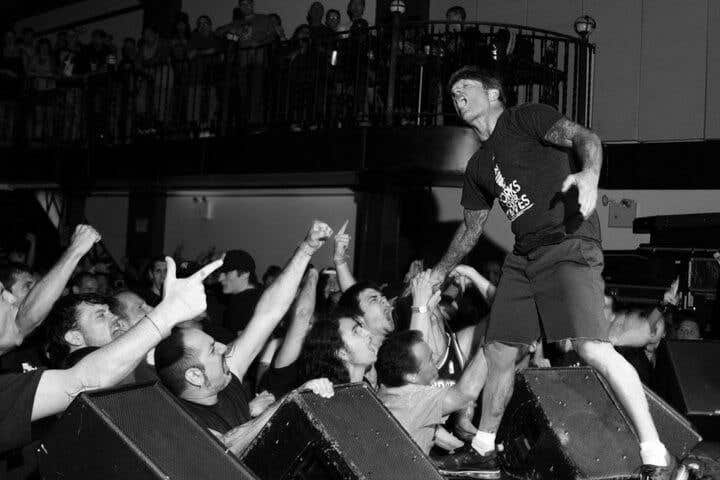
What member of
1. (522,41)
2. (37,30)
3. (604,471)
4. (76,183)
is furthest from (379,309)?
(37,30)

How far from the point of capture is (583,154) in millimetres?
3180

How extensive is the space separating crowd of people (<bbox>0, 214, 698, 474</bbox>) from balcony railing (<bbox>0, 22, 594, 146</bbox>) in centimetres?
371

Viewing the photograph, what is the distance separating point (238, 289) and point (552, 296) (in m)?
2.76

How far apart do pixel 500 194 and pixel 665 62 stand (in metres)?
6.64

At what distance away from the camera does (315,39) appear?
933 centimetres

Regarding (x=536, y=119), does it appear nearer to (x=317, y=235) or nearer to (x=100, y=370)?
(x=317, y=235)

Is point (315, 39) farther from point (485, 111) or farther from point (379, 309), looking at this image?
point (485, 111)

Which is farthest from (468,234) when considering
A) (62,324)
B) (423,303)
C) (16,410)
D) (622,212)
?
(622,212)

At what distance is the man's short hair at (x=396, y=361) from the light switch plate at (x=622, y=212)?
589 cm

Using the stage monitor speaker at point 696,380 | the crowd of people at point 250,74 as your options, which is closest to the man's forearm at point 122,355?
the stage monitor speaker at point 696,380

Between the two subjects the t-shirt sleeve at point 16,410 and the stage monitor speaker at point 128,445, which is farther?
the t-shirt sleeve at point 16,410

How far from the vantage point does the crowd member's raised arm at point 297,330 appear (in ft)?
14.4

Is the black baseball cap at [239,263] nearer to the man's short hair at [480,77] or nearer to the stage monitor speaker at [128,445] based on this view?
the man's short hair at [480,77]

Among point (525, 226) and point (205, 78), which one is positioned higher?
point (205, 78)
